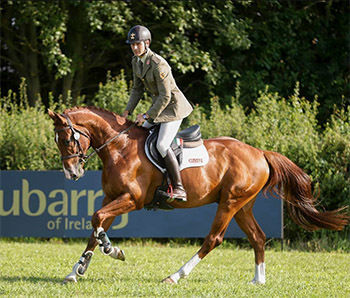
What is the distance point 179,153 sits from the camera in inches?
→ 289

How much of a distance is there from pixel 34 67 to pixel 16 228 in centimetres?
882

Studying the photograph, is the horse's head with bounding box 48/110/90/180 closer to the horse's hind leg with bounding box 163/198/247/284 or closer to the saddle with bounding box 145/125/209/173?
the saddle with bounding box 145/125/209/173

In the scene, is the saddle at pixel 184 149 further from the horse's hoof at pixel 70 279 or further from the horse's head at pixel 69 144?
the horse's hoof at pixel 70 279

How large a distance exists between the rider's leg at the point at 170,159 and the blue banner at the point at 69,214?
13.9ft

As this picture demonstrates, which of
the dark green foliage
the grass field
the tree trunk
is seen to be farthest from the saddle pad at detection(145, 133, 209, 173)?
the tree trunk

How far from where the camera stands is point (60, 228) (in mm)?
11484

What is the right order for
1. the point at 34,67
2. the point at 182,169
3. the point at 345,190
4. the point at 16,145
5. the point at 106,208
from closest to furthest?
the point at 106,208 → the point at 182,169 → the point at 345,190 → the point at 16,145 → the point at 34,67

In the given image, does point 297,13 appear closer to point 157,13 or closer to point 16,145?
point 157,13

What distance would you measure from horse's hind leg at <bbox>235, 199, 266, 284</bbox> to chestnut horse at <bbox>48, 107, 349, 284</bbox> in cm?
1

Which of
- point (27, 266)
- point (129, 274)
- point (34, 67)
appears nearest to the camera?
point (129, 274)

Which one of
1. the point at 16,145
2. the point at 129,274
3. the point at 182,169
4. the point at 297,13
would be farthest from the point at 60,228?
the point at 297,13

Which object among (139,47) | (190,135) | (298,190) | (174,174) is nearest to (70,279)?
(174,174)

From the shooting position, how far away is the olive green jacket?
7066mm

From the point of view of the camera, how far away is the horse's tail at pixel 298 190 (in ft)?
25.9
